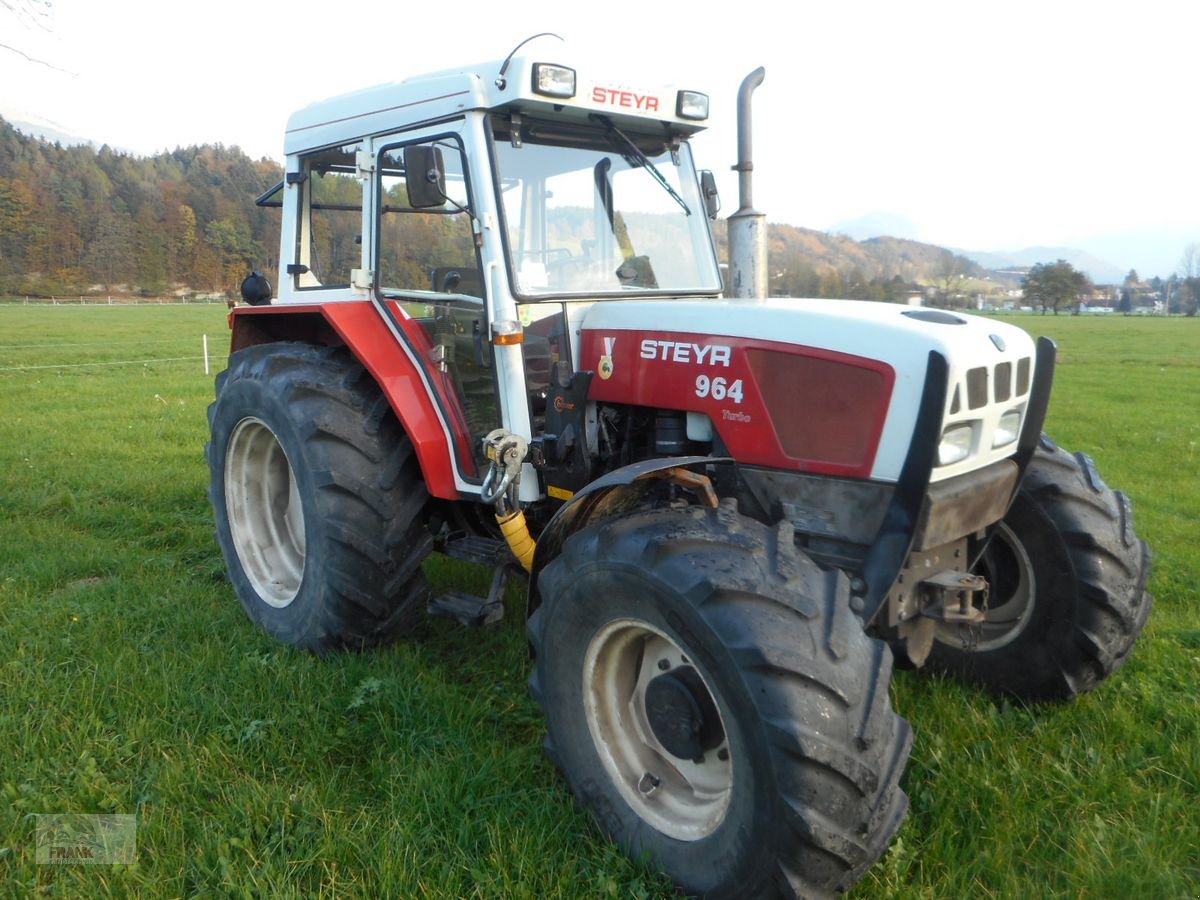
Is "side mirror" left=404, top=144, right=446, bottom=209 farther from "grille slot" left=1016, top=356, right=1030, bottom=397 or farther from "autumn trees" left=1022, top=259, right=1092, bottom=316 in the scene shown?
"autumn trees" left=1022, top=259, right=1092, bottom=316

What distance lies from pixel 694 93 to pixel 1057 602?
2.52 metres

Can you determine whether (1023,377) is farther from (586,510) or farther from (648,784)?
(648,784)

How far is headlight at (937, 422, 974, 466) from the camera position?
8.96 ft

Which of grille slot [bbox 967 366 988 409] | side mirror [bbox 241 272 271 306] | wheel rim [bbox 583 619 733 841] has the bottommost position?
wheel rim [bbox 583 619 733 841]

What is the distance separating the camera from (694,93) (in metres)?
3.85

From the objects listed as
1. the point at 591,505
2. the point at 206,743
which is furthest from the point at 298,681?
the point at 591,505

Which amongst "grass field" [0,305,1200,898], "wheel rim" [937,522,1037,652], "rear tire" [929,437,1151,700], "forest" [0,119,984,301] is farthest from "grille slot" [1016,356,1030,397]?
"forest" [0,119,984,301]

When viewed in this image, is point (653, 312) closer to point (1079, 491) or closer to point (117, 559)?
point (1079, 491)

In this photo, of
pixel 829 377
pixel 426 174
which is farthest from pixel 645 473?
pixel 426 174

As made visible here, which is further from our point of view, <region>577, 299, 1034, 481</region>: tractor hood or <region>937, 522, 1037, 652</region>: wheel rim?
<region>937, 522, 1037, 652</region>: wheel rim

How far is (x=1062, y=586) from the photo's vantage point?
3393mm

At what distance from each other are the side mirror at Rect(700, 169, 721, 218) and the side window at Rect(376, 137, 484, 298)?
1160 millimetres

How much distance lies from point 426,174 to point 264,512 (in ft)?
7.24

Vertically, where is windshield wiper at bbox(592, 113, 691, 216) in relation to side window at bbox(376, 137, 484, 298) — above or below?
above
